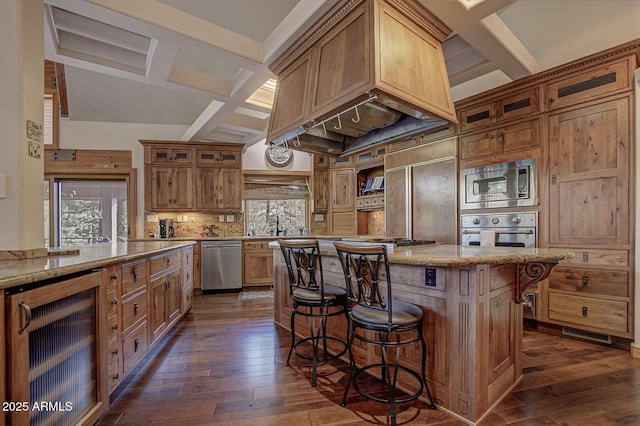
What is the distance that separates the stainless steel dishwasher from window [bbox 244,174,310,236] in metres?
1.06

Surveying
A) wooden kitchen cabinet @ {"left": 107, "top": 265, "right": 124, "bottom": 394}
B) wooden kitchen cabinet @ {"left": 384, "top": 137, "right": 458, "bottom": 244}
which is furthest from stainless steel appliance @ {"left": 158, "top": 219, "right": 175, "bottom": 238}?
wooden kitchen cabinet @ {"left": 384, "top": 137, "right": 458, "bottom": 244}

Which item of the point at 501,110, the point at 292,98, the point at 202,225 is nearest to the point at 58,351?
the point at 292,98

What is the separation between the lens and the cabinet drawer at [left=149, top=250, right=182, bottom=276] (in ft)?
8.27

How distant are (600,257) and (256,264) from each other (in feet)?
14.9

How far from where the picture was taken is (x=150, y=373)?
2229 mm

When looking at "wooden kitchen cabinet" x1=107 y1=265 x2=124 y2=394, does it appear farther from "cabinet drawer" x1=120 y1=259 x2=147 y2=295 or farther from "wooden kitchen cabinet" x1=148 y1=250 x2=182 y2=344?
"wooden kitchen cabinet" x1=148 y1=250 x2=182 y2=344

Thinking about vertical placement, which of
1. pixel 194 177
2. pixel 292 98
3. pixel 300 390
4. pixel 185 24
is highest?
pixel 185 24

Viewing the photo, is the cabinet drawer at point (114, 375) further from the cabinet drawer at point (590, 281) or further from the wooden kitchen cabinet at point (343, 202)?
the wooden kitchen cabinet at point (343, 202)

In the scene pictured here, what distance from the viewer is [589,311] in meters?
2.70

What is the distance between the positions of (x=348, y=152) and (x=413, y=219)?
159 centimetres

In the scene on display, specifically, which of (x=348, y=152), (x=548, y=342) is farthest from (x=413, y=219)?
(x=548, y=342)

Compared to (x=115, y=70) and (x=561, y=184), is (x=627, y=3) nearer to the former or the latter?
(x=561, y=184)

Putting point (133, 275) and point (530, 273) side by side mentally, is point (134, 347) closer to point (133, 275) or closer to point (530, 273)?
point (133, 275)

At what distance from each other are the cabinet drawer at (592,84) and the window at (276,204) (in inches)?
165
